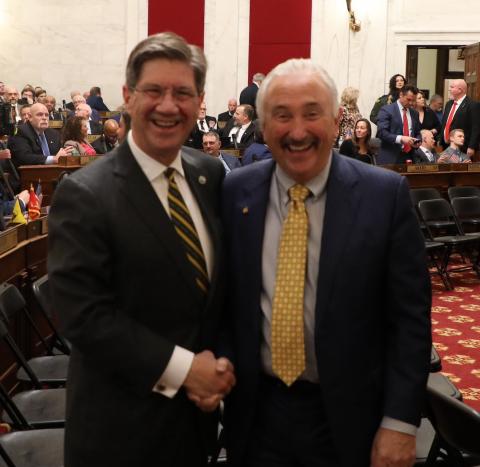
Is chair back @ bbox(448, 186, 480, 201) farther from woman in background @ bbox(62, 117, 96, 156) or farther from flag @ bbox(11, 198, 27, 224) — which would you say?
flag @ bbox(11, 198, 27, 224)

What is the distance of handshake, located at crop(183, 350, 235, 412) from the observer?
204 centimetres

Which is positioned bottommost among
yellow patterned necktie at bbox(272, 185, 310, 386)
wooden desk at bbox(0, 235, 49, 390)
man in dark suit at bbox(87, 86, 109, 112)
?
wooden desk at bbox(0, 235, 49, 390)

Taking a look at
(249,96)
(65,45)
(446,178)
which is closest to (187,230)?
(446,178)

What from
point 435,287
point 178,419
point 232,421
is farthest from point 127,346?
point 435,287

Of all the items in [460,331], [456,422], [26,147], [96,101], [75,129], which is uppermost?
[96,101]

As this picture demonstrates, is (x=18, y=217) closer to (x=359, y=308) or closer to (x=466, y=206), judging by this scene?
(x=359, y=308)

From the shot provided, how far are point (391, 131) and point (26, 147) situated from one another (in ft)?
14.7

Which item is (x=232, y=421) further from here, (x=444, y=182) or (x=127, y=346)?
(x=444, y=182)

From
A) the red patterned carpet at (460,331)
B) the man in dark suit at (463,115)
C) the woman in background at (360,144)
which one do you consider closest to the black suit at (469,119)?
the man in dark suit at (463,115)

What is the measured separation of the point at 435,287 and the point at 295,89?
6319 millimetres

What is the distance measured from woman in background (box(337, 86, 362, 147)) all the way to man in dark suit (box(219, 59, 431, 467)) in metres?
7.86

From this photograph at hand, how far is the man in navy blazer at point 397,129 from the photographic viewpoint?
32.7 ft

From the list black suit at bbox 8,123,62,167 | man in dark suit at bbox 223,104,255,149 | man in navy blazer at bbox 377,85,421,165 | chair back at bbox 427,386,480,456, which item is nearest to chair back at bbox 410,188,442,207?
man in navy blazer at bbox 377,85,421,165

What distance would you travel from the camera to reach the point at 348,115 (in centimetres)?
1021
